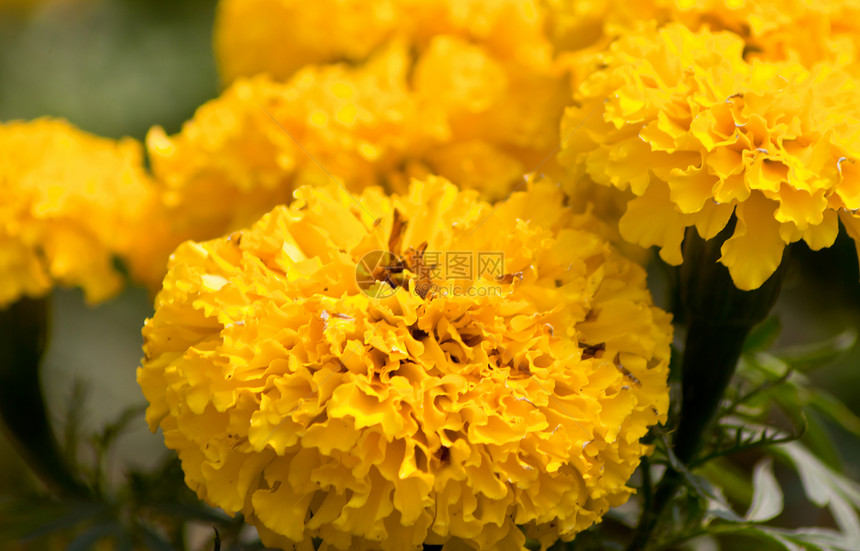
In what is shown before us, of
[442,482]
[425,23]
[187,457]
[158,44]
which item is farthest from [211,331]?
[158,44]

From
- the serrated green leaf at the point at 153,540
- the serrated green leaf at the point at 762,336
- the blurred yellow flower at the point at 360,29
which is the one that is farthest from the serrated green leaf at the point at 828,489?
the serrated green leaf at the point at 153,540

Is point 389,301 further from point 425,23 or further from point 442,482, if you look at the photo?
point 425,23

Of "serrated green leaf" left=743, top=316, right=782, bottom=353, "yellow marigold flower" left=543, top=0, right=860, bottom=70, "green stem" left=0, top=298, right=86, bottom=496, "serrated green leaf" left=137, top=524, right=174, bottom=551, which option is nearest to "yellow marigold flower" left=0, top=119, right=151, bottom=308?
"green stem" left=0, top=298, right=86, bottom=496

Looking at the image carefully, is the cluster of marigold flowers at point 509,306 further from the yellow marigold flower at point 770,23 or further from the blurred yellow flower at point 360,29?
the blurred yellow flower at point 360,29

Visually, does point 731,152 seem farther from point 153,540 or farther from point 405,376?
point 153,540

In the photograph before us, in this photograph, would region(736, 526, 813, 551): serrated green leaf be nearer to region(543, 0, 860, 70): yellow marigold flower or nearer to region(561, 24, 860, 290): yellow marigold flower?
region(561, 24, 860, 290): yellow marigold flower

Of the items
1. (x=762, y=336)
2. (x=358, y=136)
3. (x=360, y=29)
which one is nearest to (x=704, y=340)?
(x=762, y=336)
